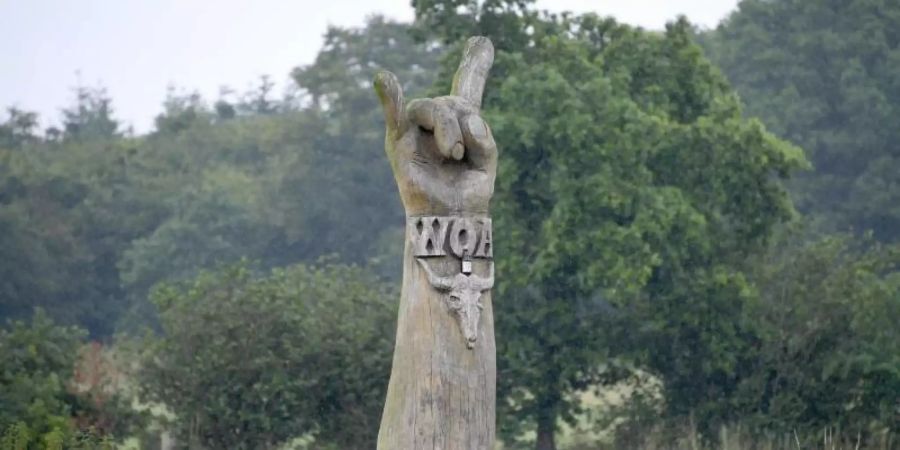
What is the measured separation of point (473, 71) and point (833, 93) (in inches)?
1663

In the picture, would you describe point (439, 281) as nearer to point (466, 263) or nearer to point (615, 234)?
point (466, 263)

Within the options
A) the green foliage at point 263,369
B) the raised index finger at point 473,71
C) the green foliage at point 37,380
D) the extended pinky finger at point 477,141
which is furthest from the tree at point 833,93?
the extended pinky finger at point 477,141

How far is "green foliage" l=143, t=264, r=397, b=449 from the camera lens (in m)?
26.5

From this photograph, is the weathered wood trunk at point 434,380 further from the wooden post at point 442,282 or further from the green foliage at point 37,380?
the green foliage at point 37,380

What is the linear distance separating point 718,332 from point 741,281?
830 mm

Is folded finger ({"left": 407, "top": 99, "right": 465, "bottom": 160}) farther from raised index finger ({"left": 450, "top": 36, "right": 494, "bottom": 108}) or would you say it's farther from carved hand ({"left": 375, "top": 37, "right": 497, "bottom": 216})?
raised index finger ({"left": 450, "top": 36, "right": 494, "bottom": 108})

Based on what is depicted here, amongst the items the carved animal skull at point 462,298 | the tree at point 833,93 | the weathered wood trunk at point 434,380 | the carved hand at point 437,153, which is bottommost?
the weathered wood trunk at point 434,380

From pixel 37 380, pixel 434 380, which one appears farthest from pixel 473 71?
pixel 37 380

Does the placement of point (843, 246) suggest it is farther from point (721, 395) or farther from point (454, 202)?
point (454, 202)

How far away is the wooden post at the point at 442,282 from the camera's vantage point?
13703 mm

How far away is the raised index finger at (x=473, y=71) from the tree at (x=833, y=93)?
3626 cm

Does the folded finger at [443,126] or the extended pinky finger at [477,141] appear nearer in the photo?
the folded finger at [443,126]

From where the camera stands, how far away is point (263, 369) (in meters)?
26.5

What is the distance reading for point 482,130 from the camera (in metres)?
13.9
